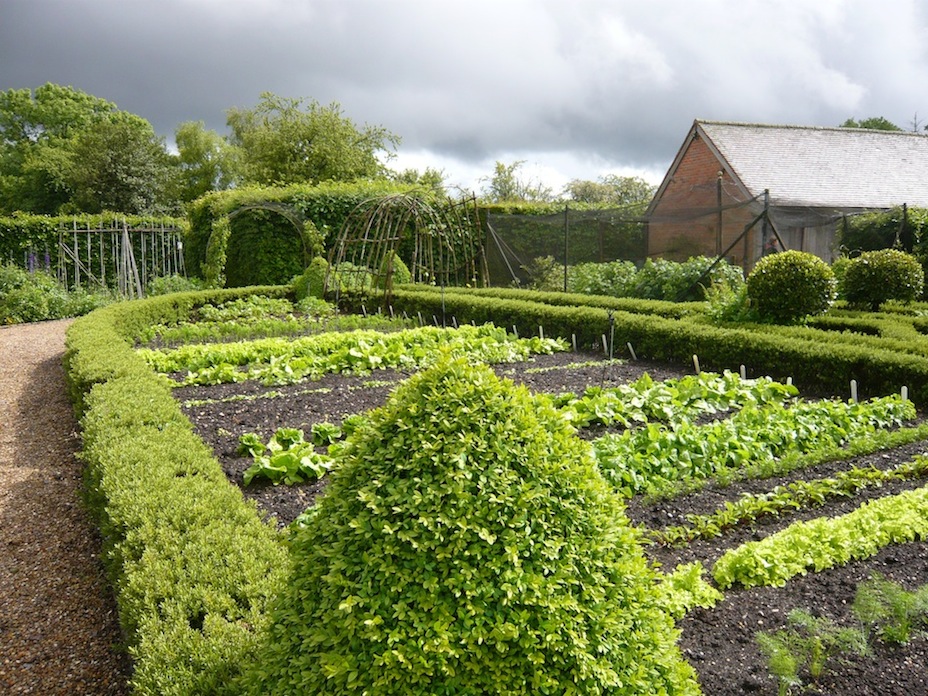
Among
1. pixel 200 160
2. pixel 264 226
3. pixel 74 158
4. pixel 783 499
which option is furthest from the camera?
pixel 200 160

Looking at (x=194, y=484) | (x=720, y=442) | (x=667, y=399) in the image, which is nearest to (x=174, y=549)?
(x=194, y=484)

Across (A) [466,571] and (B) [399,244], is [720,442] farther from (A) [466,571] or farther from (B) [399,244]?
(B) [399,244]

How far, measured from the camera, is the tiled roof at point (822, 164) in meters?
20.3

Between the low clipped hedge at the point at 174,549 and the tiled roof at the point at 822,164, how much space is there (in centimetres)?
1842

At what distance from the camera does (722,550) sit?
3.81m

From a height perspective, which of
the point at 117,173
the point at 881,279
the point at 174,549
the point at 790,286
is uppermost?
the point at 117,173

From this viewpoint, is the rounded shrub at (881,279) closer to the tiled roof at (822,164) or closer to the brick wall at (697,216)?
the brick wall at (697,216)

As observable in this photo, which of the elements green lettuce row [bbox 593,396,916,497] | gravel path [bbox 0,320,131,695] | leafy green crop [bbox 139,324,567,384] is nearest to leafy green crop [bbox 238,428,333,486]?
gravel path [bbox 0,320,131,695]

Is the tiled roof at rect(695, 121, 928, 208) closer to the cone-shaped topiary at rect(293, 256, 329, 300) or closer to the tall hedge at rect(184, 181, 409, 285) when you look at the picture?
the tall hedge at rect(184, 181, 409, 285)

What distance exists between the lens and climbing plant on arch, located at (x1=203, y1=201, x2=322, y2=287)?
64.7 feet

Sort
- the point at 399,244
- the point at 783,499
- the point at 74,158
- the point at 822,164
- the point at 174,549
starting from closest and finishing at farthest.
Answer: the point at 174,549 < the point at 783,499 < the point at 399,244 < the point at 822,164 < the point at 74,158

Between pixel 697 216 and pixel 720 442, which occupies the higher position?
pixel 697 216

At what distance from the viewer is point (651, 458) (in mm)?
4777

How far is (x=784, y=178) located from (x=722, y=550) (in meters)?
19.4
